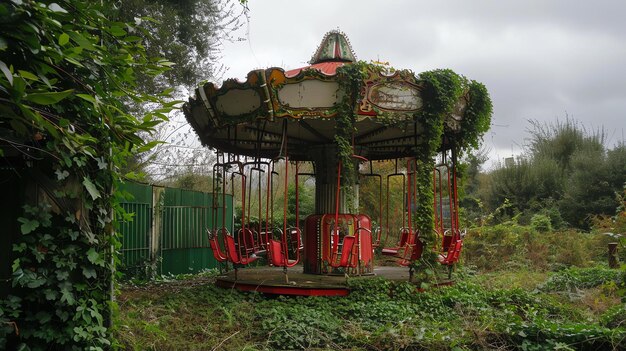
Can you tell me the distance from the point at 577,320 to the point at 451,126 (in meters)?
3.85

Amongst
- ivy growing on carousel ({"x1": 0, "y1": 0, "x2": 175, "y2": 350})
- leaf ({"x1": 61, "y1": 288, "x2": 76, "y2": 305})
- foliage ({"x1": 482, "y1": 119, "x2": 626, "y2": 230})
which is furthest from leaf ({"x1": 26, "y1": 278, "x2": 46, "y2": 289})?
foliage ({"x1": 482, "y1": 119, "x2": 626, "y2": 230})

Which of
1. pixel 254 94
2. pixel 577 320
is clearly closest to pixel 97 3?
pixel 254 94

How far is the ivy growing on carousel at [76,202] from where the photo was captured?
3695mm

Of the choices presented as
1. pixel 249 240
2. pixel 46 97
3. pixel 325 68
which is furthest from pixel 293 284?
pixel 46 97

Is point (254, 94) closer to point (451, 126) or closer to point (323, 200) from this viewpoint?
point (323, 200)

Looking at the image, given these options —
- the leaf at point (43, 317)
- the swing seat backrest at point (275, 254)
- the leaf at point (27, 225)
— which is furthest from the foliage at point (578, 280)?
the leaf at point (27, 225)

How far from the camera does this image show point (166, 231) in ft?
37.6

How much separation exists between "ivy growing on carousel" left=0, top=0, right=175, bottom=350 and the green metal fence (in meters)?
5.61

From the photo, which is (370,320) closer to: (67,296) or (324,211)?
(324,211)

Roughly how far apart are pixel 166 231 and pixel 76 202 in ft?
24.5

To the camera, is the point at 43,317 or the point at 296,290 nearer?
the point at 43,317

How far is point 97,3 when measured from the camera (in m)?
3.55

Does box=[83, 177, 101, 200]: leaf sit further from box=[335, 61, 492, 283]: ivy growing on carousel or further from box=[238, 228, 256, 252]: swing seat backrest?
box=[238, 228, 256, 252]: swing seat backrest

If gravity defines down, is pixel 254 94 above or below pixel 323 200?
above
